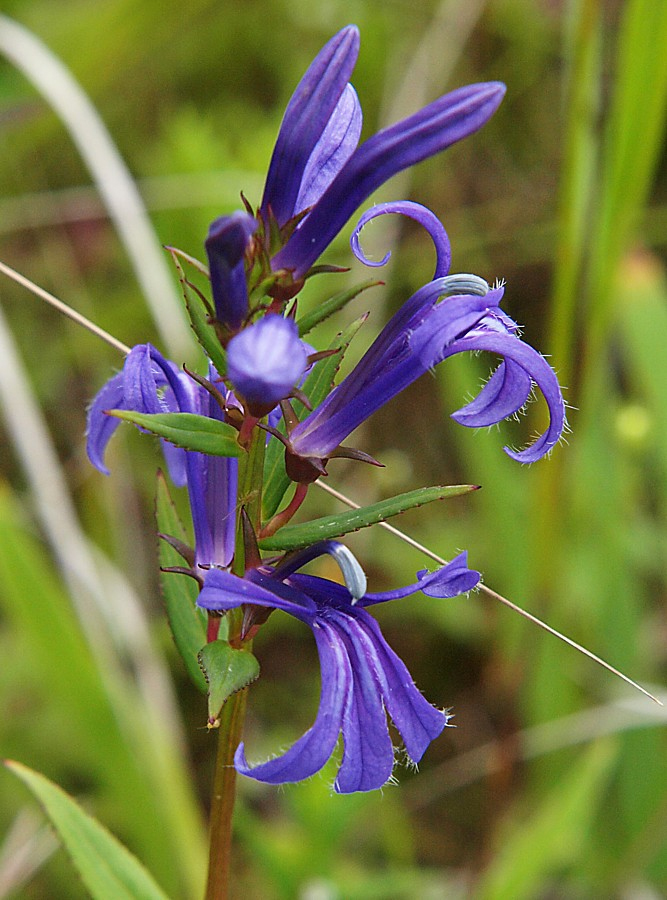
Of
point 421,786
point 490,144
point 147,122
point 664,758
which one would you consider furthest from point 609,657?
point 147,122

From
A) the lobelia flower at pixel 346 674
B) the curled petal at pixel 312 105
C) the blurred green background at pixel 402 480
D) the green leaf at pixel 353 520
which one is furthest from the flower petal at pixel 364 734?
the blurred green background at pixel 402 480

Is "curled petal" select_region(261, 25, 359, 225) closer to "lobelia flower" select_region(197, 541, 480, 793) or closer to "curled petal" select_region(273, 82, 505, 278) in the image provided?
"curled petal" select_region(273, 82, 505, 278)

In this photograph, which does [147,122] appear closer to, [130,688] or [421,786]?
[130,688]

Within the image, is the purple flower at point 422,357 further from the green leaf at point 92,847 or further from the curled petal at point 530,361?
the green leaf at point 92,847

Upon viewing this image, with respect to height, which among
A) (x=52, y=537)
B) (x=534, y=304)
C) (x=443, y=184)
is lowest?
(x=52, y=537)

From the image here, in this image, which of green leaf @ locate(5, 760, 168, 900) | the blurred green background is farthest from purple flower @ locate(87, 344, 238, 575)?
the blurred green background

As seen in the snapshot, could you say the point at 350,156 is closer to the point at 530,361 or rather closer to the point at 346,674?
the point at 530,361
